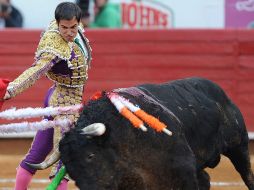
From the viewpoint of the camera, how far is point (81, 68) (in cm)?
421

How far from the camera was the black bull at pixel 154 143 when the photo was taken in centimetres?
352

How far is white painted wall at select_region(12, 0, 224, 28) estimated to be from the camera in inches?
303

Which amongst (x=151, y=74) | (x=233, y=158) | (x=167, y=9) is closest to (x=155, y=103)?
(x=233, y=158)

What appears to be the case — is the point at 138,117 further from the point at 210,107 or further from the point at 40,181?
the point at 40,181

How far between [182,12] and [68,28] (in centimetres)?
394

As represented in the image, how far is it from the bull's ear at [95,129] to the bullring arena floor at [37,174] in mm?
2405

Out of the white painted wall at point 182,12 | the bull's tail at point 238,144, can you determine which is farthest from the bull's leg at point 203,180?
the white painted wall at point 182,12

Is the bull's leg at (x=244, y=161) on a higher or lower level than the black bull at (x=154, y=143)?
lower

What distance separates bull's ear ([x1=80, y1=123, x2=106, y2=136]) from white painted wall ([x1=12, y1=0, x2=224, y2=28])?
4212mm

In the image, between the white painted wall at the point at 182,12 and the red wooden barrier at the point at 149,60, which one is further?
the white painted wall at the point at 182,12

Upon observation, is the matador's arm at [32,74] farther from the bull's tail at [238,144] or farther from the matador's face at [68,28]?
the bull's tail at [238,144]

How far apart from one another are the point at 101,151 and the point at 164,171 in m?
0.38

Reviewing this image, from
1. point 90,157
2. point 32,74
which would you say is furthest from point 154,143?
point 32,74

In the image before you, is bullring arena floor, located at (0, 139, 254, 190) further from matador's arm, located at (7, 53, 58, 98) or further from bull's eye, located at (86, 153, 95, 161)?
bull's eye, located at (86, 153, 95, 161)
